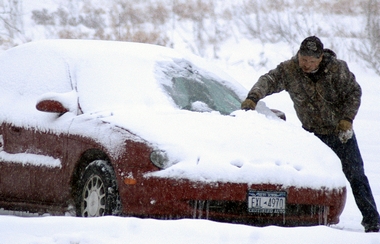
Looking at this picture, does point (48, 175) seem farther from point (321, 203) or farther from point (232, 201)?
point (321, 203)

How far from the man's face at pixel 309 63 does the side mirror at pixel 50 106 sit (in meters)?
1.96

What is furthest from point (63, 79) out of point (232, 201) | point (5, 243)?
point (5, 243)

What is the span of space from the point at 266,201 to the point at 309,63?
1594 millimetres

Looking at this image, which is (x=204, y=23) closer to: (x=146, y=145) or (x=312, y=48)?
(x=312, y=48)

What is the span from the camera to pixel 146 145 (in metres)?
4.83

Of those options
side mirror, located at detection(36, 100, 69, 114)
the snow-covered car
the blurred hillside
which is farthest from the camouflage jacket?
the blurred hillside

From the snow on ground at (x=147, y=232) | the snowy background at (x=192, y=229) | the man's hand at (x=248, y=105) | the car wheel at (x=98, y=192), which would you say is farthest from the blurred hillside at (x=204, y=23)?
the snow on ground at (x=147, y=232)

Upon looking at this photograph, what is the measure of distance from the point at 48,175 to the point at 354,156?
7.96 feet

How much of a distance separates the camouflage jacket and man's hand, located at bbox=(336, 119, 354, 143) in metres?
0.09

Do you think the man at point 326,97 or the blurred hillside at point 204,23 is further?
the blurred hillside at point 204,23

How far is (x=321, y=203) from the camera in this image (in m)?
5.21

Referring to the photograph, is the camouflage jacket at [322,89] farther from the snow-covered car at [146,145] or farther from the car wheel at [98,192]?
the car wheel at [98,192]

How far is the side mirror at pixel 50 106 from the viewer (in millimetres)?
5547

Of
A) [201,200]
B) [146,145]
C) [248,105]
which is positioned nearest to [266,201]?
[201,200]
